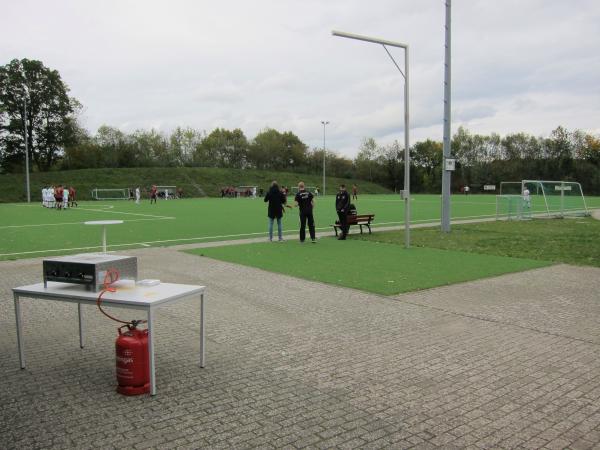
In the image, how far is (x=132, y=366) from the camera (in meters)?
4.61

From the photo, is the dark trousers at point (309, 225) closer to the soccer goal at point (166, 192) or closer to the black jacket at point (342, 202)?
the black jacket at point (342, 202)

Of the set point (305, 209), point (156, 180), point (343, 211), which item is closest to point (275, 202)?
point (305, 209)

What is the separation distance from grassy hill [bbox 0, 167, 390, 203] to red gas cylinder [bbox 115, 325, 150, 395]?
61421 millimetres

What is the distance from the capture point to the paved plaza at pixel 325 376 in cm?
391

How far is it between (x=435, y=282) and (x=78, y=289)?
22.3 feet

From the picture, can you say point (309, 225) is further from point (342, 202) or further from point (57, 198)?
point (57, 198)

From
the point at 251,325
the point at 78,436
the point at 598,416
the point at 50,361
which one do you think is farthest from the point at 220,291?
the point at 598,416

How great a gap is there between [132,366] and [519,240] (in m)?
15.3

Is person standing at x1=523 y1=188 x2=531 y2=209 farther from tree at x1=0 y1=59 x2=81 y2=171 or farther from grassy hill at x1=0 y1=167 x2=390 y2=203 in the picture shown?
tree at x1=0 y1=59 x2=81 y2=171

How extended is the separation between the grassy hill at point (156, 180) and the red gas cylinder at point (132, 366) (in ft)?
202

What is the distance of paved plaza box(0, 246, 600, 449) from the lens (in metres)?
3.91

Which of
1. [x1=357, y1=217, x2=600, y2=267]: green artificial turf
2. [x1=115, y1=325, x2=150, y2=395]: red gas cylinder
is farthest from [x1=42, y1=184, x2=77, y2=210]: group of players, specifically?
[x1=115, y1=325, x2=150, y2=395]: red gas cylinder

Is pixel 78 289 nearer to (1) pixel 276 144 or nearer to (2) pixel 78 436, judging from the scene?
(2) pixel 78 436

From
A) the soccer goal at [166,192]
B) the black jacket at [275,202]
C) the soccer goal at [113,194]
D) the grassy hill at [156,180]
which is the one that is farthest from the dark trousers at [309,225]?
the grassy hill at [156,180]
